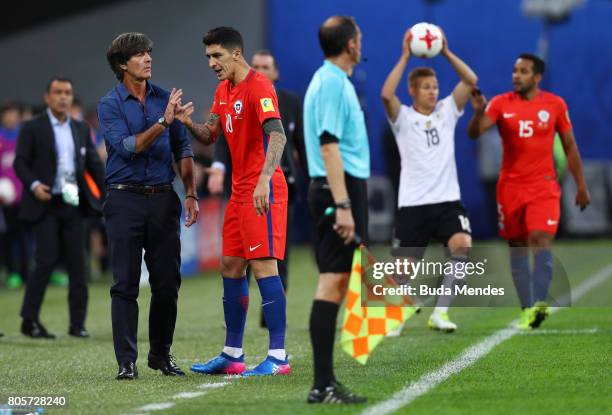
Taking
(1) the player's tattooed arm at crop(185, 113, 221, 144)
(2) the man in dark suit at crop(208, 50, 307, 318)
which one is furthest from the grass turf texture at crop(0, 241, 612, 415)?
(1) the player's tattooed arm at crop(185, 113, 221, 144)

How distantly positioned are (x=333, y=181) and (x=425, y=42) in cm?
298

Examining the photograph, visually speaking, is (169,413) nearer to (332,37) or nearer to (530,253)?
(332,37)

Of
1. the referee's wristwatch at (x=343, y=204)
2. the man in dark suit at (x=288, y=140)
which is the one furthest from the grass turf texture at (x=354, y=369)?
the man in dark suit at (x=288, y=140)

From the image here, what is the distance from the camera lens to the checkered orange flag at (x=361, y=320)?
23.0 ft

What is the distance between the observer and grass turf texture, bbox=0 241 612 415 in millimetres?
6926

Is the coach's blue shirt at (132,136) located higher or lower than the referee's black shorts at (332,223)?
higher

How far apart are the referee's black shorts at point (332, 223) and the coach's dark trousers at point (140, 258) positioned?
164 cm

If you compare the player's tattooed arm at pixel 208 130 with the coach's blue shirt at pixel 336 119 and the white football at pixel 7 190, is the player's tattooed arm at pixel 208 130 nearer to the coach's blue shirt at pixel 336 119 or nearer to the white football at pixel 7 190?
the coach's blue shirt at pixel 336 119

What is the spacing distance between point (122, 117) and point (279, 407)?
8.09ft

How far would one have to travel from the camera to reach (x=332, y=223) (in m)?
6.86

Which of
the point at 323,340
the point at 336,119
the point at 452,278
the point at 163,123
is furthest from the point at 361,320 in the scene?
the point at 452,278

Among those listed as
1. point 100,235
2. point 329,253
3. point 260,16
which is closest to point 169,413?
point 329,253

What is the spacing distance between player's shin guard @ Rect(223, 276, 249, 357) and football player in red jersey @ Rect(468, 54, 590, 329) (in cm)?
316

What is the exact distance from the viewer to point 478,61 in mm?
25453
